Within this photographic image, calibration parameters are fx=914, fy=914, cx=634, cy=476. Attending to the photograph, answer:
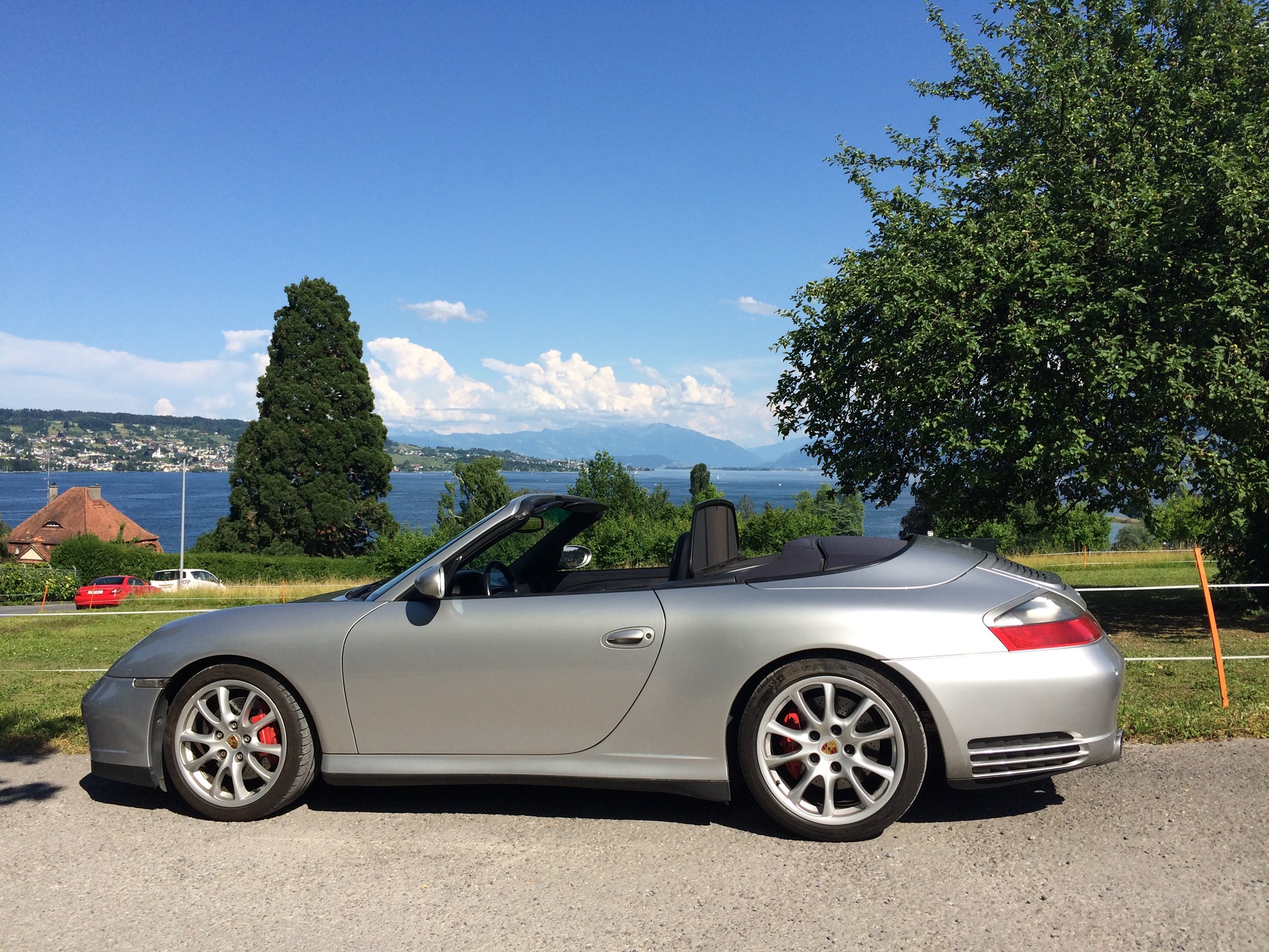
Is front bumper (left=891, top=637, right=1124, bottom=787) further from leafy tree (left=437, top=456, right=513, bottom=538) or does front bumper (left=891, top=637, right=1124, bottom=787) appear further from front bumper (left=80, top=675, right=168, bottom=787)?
leafy tree (left=437, top=456, right=513, bottom=538)

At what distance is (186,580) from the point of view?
45.1m

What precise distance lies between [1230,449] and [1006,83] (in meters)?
7.00

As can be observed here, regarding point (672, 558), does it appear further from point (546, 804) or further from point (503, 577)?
point (546, 804)

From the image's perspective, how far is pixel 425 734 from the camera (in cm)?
397

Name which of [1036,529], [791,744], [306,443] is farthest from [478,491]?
[791,744]

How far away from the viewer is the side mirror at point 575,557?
5109 mm

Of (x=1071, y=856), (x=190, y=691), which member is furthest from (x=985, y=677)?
(x=190, y=691)

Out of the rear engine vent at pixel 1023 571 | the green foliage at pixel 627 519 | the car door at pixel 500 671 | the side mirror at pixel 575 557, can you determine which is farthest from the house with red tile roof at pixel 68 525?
the rear engine vent at pixel 1023 571

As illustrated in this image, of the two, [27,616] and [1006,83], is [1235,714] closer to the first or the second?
[1006,83]

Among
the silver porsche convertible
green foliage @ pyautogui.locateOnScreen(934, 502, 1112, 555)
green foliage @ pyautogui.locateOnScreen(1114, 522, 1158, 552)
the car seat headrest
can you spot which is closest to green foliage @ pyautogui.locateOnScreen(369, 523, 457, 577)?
green foliage @ pyautogui.locateOnScreen(934, 502, 1112, 555)

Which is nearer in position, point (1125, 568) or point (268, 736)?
point (268, 736)

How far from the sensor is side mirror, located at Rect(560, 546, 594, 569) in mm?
5109

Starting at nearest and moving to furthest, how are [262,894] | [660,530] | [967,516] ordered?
[262,894], [967,516], [660,530]

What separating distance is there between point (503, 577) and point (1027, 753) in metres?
2.43
